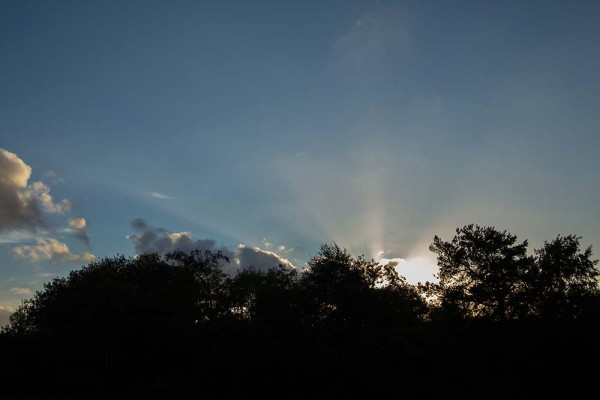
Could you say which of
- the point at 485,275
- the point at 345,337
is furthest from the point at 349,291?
the point at 485,275

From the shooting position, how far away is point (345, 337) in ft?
128

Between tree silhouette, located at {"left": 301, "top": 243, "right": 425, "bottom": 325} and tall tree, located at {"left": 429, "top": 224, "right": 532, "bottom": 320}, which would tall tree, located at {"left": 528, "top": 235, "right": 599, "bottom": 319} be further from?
tree silhouette, located at {"left": 301, "top": 243, "right": 425, "bottom": 325}

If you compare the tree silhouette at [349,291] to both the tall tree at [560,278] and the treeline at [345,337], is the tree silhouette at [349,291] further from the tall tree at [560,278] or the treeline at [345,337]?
the tall tree at [560,278]

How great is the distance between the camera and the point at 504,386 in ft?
121

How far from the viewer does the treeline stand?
37625 millimetres

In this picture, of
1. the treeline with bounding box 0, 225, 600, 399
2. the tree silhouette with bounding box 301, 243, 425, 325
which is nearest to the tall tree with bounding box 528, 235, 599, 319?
the treeline with bounding box 0, 225, 600, 399

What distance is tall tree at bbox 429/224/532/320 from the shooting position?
146 ft

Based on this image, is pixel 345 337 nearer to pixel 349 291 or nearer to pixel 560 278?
pixel 349 291

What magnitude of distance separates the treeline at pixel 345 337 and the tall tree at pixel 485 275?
0.12 meters

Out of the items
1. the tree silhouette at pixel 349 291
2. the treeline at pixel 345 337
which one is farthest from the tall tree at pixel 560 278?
the tree silhouette at pixel 349 291

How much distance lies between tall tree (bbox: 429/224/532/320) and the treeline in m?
0.12

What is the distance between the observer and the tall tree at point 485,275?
44.5 meters

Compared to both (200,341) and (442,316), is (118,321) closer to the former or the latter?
(200,341)

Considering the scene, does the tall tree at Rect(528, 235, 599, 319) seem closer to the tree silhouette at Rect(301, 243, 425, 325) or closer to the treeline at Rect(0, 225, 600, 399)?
the treeline at Rect(0, 225, 600, 399)
